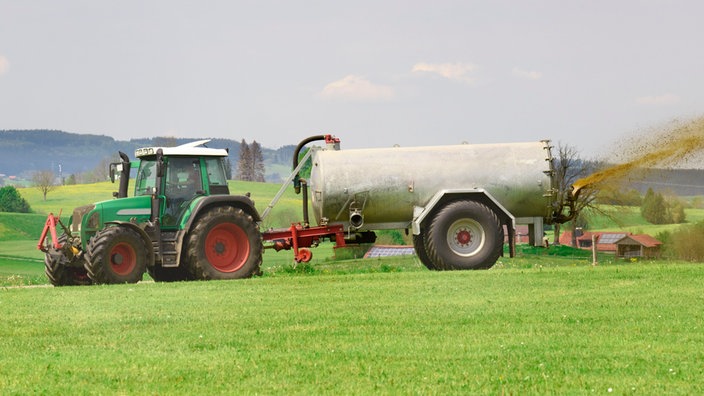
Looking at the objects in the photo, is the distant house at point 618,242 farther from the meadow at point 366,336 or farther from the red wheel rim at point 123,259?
the meadow at point 366,336

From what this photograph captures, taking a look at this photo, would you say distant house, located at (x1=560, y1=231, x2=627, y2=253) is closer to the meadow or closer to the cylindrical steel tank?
the cylindrical steel tank

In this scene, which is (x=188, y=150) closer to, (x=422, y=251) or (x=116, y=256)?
(x=116, y=256)

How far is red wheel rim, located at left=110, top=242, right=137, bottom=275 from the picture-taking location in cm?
2355

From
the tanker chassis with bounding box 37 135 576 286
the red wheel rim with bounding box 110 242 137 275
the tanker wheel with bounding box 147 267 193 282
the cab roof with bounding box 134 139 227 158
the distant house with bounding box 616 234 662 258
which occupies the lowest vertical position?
the distant house with bounding box 616 234 662 258

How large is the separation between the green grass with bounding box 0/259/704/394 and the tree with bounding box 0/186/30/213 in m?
86.3

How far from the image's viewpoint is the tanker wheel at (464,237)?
25.8 metres

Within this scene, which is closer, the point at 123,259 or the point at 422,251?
the point at 123,259

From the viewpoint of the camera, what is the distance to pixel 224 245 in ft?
81.1

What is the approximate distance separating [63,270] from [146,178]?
3.18m

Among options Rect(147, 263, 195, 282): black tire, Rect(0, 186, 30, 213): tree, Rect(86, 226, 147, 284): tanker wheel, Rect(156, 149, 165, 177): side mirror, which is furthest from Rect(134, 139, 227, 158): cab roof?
Rect(0, 186, 30, 213): tree

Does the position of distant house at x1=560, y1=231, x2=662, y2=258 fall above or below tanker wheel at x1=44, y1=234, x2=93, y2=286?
below

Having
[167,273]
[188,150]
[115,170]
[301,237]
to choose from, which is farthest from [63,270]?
[301,237]

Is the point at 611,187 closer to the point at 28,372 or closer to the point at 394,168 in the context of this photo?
the point at 394,168

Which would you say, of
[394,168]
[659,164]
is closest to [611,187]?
[659,164]
